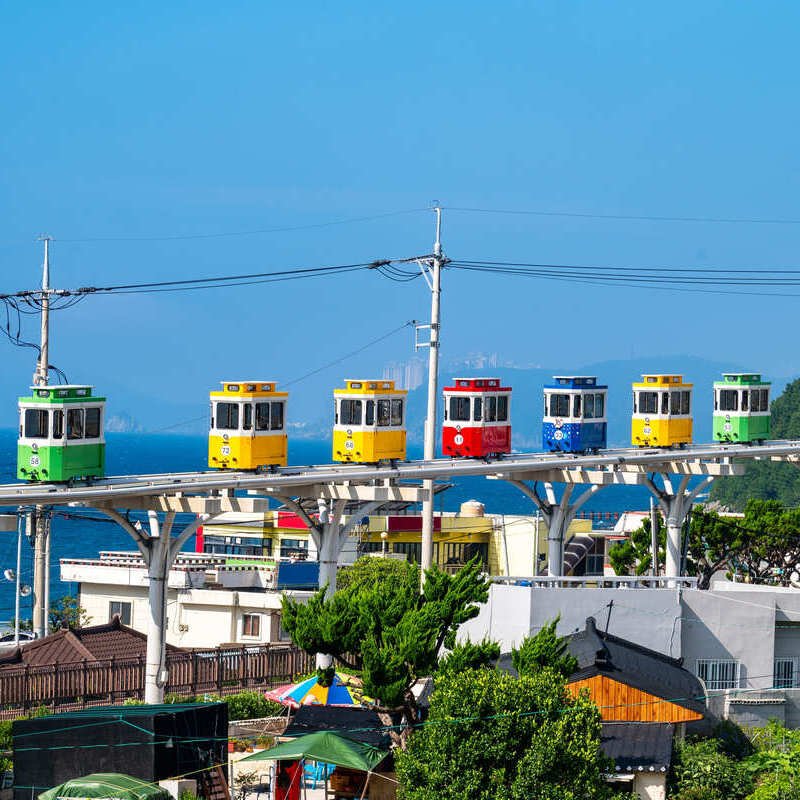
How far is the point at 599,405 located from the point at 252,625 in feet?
42.8

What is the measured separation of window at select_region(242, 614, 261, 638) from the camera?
48.2 metres

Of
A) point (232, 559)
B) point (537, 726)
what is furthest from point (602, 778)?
point (232, 559)

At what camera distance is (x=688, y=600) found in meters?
35.1

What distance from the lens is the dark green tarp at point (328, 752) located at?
26.0 meters

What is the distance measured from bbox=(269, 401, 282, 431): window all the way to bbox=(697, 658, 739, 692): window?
11.2 m

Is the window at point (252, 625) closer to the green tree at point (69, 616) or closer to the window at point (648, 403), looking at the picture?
the green tree at point (69, 616)

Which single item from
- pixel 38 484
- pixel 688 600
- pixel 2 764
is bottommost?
pixel 2 764

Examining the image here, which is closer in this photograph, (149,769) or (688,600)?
(149,769)

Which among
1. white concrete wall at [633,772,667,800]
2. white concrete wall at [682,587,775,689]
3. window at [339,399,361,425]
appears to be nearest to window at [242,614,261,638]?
window at [339,399,361,425]

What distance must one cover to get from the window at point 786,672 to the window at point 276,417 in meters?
12.9

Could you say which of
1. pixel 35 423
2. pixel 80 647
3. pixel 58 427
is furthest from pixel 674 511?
pixel 35 423

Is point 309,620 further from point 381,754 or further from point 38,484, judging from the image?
point 38,484

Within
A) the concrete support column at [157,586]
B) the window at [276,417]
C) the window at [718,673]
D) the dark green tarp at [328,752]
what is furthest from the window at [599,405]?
the dark green tarp at [328,752]

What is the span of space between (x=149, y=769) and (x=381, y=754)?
404 centimetres
